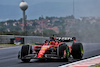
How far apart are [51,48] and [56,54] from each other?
0.48 metres

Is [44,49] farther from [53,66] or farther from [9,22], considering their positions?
[9,22]

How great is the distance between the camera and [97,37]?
126 ft

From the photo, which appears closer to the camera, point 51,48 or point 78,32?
point 51,48

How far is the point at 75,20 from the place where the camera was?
141 ft

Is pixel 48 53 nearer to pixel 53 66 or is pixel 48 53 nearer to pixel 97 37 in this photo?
pixel 53 66

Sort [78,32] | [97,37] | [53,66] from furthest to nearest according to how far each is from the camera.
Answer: [78,32] → [97,37] → [53,66]

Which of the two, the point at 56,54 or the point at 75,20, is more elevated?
the point at 75,20

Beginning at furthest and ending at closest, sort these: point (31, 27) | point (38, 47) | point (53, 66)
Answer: point (31, 27), point (38, 47), point (53, 66)

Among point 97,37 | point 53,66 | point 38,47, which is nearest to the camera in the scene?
point 53,66

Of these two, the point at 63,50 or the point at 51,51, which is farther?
the point at 51,51

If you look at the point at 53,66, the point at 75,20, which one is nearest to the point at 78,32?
the point at 75,20

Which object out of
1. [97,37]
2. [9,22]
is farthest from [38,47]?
[9,22]

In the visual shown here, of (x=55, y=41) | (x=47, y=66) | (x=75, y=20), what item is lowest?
(x=47, y=66)

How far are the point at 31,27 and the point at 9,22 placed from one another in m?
19.3
